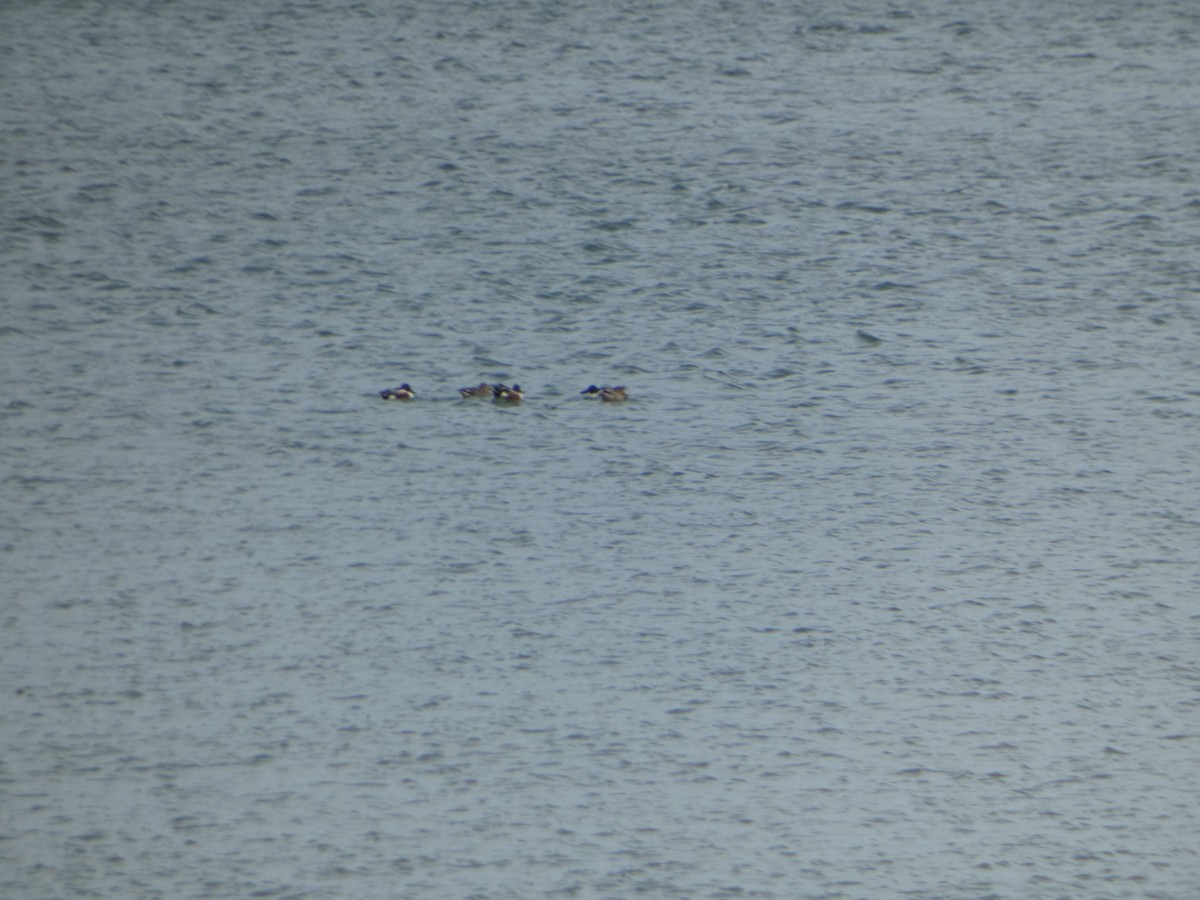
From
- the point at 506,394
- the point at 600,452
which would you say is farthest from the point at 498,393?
the point at 600,452

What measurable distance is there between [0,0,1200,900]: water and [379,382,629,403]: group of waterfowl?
0.02m

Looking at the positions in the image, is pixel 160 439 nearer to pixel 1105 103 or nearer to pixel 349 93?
pixel 349 93

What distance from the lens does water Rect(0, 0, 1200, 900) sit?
0.92 m

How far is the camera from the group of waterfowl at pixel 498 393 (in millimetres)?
1358

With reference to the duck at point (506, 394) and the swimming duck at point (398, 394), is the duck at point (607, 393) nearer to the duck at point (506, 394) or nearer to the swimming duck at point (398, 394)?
the duck at point (506, 394)

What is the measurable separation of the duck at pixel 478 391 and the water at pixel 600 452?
0.7 inches

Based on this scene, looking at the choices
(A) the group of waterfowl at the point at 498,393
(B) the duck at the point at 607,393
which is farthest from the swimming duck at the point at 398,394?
(B) the duck at the point at 607,393

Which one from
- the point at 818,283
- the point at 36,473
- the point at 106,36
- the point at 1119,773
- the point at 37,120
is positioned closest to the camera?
the point at 1119,773

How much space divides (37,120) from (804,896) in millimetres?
1342

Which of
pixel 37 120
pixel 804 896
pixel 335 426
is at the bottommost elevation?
pixel 804 896

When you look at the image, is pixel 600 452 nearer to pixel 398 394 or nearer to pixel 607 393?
pixel 607 393

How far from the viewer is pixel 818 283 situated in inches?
59.9

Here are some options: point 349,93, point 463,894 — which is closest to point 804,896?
point 463,894

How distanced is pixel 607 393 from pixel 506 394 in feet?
0.31
